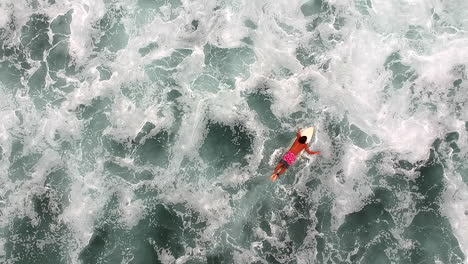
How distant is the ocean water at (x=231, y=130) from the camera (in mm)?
40094

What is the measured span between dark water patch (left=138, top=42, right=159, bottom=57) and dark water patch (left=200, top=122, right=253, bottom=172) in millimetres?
11584

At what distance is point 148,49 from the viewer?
49281 mm

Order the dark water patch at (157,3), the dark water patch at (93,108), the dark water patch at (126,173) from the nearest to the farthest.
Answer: the dark water patch at (126,173) → the dark water patch at (93,108) → the dark water patch at (157,3)

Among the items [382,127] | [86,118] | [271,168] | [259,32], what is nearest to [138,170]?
[86,118]

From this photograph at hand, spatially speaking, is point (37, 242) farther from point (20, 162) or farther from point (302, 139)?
point (302, 139)

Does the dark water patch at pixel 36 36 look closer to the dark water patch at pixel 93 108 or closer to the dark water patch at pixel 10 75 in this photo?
the dark water patch at pixel 10 75

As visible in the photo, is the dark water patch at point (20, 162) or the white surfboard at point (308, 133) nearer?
the white surfboard at point (308, 133)

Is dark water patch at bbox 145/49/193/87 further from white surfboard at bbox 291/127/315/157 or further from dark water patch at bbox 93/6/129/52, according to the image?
white surfboard at bbox 291/127/315/157

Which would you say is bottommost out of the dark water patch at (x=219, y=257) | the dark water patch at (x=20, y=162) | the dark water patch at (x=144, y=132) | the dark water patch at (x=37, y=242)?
the dark water patch at (x=37, y=242)

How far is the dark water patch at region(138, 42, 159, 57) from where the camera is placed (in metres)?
49.1

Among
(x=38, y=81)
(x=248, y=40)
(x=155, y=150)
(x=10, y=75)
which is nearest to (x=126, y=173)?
(x=155, y=150)

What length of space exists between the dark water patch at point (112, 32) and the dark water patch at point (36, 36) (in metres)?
5.83

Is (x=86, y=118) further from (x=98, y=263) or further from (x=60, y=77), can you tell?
(x=98, y=263)

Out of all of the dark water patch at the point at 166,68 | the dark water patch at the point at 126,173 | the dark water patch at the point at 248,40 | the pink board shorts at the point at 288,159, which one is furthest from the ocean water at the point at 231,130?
the pink board shorts at the point at 288,159
